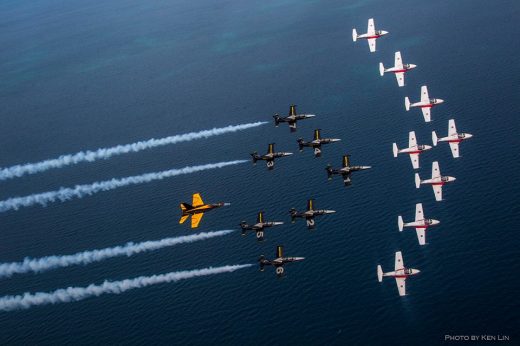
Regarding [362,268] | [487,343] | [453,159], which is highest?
[453,159]

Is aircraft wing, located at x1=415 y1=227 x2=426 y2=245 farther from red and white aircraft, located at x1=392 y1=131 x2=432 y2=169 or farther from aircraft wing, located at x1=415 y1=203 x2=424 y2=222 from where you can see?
red and white aircraft, located at x1=392 y1=131 x2=432 y2=169

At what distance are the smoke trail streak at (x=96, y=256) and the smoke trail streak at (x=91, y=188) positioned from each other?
27120 millimetres

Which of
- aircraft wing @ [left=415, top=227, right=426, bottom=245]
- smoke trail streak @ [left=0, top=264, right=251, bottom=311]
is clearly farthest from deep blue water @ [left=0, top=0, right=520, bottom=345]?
Result: aircraft wing @ [left=415, top=227, right=426, bottom=245]

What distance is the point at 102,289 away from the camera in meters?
157

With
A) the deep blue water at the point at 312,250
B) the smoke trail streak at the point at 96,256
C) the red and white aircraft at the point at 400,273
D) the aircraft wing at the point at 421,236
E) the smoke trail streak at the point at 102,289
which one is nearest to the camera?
the deep blue water at the point at 312,250

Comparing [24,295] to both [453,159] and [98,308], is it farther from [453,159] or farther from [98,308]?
[453,159]

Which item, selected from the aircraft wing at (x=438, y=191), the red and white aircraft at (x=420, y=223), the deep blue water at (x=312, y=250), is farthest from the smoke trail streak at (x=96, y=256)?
the aircraft wing at (x=438, y=191)

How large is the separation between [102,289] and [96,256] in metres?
12.0

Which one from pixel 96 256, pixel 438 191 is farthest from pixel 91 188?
pixel 438 191

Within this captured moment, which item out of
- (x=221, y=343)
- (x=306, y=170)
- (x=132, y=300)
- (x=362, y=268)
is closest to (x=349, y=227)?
(x=362, y=268)

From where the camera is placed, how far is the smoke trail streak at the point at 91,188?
630 feet

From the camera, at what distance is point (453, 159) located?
178 m

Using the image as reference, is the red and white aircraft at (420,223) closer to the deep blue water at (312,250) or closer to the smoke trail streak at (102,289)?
the deep blue water at (312,250)

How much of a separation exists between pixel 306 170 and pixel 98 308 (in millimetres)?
63245
